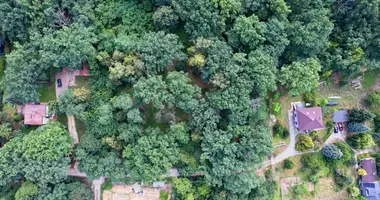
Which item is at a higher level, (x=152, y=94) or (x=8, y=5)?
(x=8, y=5)

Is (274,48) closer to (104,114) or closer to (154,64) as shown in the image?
(154,64)

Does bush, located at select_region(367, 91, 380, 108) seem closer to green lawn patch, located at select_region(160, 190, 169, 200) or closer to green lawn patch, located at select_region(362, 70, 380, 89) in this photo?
green lawn patch, located at select_region(362, 70, 380, 89)

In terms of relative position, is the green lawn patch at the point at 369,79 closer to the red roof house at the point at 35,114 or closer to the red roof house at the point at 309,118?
the red roof house at the point at 309,118

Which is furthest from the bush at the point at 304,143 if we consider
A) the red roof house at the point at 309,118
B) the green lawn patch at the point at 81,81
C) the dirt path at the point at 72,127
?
the dirt path at the point at 72,127

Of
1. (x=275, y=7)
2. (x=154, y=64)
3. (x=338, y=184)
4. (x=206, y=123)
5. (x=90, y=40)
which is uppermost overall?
(x=275, y=7)

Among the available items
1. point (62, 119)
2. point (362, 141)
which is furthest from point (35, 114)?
point (362, 141)

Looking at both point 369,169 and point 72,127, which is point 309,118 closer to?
point 369,169

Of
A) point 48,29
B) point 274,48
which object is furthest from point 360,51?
point 48,29
